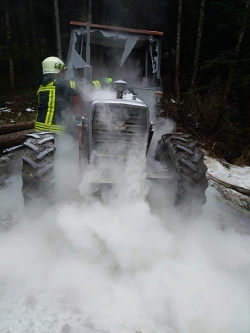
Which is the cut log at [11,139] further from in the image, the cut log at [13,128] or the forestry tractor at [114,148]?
the forestry tractor at [114,148]

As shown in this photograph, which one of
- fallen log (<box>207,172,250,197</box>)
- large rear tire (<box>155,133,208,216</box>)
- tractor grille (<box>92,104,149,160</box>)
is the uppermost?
tractor grille (<box>92,104,149,160</box>)

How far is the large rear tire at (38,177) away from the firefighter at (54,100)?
1085 mm

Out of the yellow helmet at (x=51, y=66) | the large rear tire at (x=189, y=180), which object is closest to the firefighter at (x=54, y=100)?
the yellow helmet at (x=51, y=66)

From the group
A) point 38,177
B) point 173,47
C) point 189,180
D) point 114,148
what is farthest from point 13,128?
point 173,47

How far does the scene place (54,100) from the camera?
464 centimetres

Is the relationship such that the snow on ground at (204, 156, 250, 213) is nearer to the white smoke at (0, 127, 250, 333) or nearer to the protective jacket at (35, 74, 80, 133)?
the white smoke at (0, 127, 250, 333)

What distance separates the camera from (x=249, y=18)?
26.5 feet

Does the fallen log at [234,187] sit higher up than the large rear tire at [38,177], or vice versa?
the large rear tire at [38,177]

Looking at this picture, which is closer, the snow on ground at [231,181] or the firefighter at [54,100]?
the firefighter at [54,100]

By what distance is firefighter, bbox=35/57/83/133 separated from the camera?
457cm

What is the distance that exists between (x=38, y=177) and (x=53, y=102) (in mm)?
1720

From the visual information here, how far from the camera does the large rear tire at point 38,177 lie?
3434 mm

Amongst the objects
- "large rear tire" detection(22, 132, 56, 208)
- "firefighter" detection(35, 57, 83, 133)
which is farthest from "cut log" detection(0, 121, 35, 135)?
"large rear tire" detection(22, 132, 56, 208)

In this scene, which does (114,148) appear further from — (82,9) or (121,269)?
(82,9)
